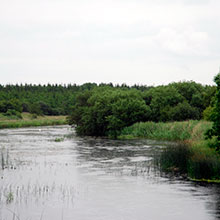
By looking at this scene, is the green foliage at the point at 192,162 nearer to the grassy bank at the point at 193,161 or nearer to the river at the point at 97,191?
the grassy bank at the point at 193,161

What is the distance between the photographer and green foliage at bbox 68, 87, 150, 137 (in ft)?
221

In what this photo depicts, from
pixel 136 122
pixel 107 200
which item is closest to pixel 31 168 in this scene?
pixel 107 200

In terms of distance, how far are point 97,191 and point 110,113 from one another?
44.6 metres

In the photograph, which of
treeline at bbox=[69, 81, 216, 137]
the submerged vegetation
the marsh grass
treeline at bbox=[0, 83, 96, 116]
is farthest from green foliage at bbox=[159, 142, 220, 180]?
treeline at bbox=[0, 83, 96, 116]

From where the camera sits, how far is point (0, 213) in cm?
2066

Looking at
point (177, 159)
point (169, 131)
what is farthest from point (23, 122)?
point (177, 159)

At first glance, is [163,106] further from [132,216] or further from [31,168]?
[132,216]

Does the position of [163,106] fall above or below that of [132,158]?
above

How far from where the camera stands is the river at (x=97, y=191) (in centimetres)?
2116

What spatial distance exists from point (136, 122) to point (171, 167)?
3586cm

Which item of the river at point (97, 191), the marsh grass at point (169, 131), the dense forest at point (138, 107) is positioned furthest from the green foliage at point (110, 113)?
the river at point (97, 191)

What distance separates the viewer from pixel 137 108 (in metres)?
68.5

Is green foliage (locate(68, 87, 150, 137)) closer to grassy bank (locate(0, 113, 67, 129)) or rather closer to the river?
grassy bank (locate(0, 113, 67, 129))

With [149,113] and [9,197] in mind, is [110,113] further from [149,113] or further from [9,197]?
[9,197]
